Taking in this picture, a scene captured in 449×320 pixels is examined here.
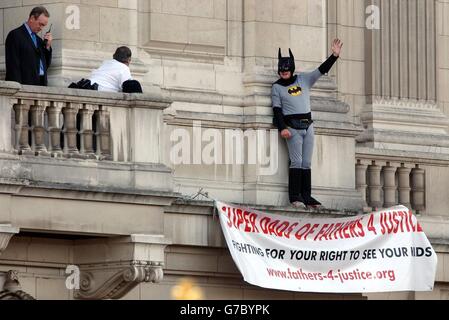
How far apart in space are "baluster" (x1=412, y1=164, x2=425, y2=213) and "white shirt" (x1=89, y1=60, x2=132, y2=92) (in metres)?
5.50

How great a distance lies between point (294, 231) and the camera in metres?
40.6

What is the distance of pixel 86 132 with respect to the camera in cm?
3878

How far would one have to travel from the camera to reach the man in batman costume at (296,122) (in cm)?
4094

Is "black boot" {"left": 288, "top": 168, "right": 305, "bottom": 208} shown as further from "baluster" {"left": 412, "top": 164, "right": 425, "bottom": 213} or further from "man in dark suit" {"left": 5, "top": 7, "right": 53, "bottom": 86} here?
"man in dark suit" {"left": 5, "top": 7, "right": 53, "bottom": 86}

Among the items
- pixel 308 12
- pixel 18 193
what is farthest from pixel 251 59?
pixel 18 193

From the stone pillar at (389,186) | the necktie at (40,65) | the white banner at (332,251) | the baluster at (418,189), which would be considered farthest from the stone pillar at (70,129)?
the baluster at (418,189)

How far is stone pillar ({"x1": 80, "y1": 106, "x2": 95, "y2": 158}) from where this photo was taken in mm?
38750

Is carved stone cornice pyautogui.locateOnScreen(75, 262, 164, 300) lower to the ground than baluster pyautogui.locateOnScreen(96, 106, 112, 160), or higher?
lower

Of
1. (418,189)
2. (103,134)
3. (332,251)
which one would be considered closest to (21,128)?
(103,134)

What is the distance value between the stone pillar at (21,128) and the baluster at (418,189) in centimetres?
709

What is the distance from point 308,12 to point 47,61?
415 cm

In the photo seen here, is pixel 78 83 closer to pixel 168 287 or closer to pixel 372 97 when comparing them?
pixel 168 287

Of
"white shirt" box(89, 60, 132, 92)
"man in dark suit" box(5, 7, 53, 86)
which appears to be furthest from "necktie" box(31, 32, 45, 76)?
"white shirt" box(89, 60, 132, 92)

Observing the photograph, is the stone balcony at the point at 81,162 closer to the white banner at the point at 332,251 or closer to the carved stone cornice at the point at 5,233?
the carved stone cornice at the point at 5,233
